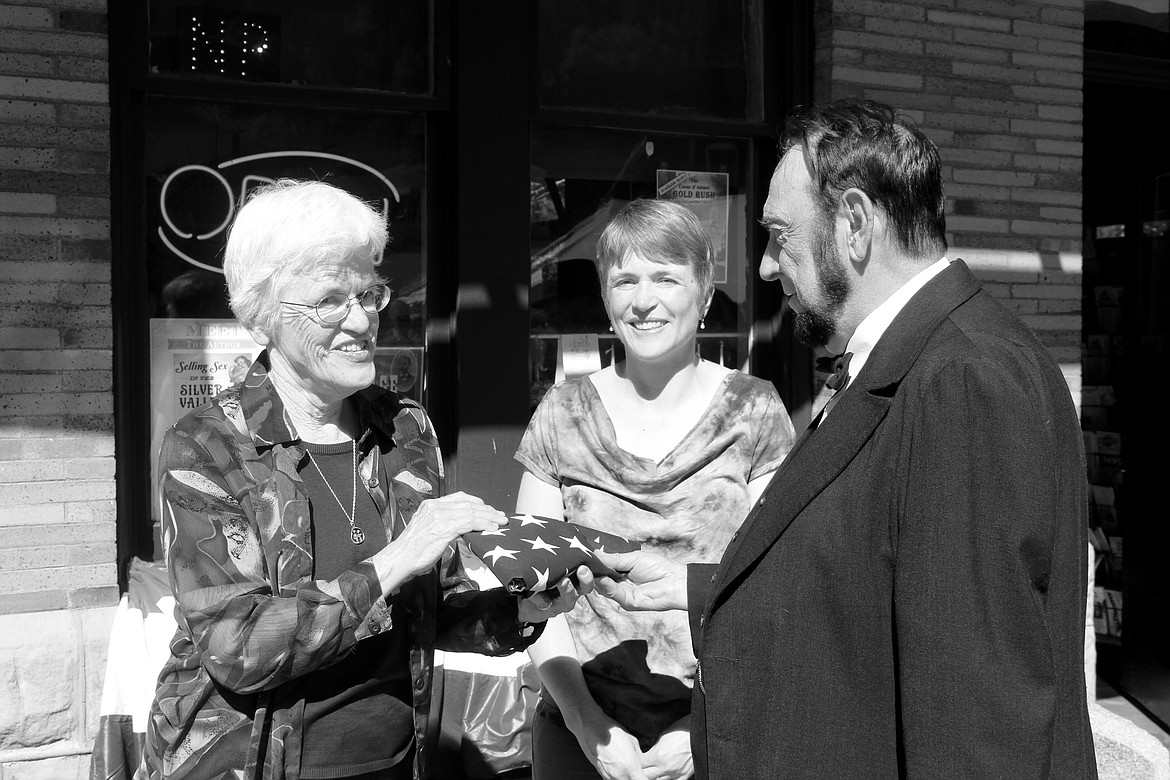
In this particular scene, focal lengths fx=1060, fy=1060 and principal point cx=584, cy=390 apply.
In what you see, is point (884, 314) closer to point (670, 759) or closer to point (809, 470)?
point (809, 470)

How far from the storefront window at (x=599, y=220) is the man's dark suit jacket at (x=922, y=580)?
3044 mm

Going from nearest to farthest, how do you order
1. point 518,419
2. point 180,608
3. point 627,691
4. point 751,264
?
point 180,608 → point 627,691 → point 518,419 → point 751,264

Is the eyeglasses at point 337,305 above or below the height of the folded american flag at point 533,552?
above

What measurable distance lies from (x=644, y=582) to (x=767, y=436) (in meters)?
0.57

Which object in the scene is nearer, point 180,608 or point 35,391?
→ point 180,608

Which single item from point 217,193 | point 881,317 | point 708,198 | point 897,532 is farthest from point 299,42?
point 897,532

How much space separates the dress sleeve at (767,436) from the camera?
9.33 ft

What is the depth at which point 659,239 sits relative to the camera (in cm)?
285

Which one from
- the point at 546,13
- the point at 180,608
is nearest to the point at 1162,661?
the point at 546,13

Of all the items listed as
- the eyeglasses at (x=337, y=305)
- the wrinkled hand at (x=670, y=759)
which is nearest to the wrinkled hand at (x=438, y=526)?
the eyeglasses at (x=337, y=305)

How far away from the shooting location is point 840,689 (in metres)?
1.73

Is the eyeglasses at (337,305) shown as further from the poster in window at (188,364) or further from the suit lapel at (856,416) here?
the poster in window at (188,364)

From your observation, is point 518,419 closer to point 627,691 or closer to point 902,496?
point 627,691

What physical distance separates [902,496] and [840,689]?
0.35 metres
